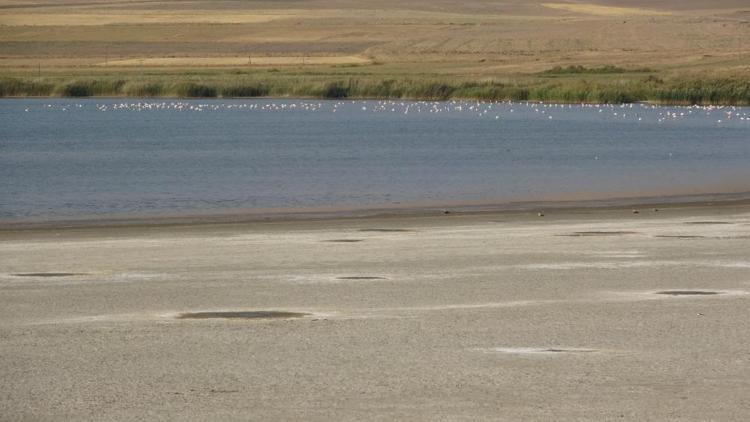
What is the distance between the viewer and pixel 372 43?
161875 millimetres

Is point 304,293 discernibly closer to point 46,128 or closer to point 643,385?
point 643,385

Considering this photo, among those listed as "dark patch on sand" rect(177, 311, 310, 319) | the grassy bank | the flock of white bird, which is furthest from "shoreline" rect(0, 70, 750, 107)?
"dark patch on sand" rect(177, 311, 310, 319)

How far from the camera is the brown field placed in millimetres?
128750

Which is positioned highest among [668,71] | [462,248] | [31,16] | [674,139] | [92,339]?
[92,339]

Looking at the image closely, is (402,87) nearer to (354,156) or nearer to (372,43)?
(354,156)

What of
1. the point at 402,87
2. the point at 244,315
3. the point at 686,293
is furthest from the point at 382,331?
the point at 402,87

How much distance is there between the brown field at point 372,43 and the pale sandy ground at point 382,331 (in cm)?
8730

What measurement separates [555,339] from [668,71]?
10290 centimetres

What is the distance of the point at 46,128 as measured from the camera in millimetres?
71812

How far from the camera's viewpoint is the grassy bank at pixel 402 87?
91375 mm

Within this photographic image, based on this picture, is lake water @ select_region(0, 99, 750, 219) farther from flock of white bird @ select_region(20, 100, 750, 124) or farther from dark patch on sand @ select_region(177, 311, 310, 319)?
dark patch on sand @ select_region(177, 311, 310, 319)

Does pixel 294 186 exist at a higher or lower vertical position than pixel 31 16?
higher

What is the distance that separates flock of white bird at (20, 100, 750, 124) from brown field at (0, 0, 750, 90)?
14.6m

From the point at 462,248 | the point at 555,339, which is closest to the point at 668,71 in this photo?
the point at 462,248
